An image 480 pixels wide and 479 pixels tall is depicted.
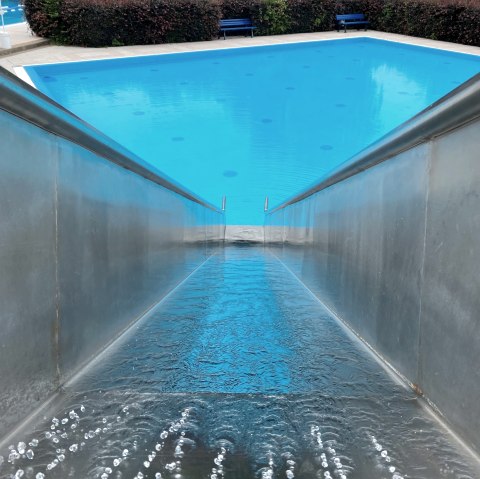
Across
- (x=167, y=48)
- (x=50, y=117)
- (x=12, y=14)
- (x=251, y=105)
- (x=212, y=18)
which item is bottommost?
(x=50, y=117)

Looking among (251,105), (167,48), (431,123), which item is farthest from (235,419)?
(167,48)

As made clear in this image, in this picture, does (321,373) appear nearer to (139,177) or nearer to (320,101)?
(139,177)

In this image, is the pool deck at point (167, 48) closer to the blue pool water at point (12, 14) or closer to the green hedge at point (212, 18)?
the green hedge at point (212, 18)

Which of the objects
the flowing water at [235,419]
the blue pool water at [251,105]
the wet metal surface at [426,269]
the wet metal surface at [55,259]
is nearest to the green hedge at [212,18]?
the blue pool water at [251,105]

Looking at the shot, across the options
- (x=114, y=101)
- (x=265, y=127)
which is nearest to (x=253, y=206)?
(x=265, y=127)

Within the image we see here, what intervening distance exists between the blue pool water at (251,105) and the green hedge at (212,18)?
6.03ft

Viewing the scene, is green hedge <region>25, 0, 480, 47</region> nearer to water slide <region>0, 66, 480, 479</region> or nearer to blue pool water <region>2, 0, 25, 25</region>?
blue pool water <region>2, 0, 25, 25</region>

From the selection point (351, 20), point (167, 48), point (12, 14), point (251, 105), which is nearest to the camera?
point (251, 105)

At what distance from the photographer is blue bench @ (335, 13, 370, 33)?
→ 22047 mm

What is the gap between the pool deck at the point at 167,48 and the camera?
575 inches

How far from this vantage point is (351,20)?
2239 centimetres

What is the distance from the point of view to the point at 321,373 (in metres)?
2.08

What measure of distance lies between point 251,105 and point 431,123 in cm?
1276

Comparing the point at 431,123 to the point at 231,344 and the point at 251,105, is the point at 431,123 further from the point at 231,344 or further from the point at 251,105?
the point at 251,105
